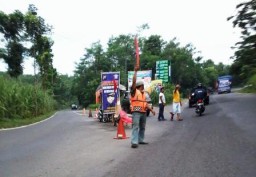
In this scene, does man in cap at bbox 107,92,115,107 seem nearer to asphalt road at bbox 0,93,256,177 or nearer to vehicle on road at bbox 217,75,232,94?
asphalt road at bbox 0,93,256,177

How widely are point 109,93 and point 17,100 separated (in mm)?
8466

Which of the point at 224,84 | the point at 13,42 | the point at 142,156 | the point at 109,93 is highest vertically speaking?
the point at 13,42

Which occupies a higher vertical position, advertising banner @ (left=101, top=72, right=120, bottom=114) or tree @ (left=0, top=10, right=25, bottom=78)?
tree @ (left=0, top=10, right=25, bottom=78)

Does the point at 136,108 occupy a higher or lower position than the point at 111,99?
lower

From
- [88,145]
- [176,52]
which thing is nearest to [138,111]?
[88,145]

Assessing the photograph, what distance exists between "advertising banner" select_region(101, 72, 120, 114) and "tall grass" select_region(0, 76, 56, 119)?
6.52 metres

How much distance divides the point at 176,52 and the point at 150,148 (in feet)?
236

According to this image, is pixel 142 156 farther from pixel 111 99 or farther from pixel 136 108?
pixel 111 99

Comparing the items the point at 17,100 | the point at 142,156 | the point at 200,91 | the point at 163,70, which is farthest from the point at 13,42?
the point at 142,156

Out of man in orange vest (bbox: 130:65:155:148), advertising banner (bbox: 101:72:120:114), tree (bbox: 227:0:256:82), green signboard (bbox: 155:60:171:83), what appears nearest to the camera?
man in orange vest (bbox: 130:65:155:148)

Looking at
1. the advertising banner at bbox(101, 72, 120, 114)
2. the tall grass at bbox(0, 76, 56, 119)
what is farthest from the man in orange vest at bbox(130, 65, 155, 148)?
the tall grass at bbox(0, 76, 56, 119)

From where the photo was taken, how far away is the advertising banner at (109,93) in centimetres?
2392

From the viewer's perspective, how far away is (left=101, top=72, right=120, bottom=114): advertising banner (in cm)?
2392

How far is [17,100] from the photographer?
29094 mm
